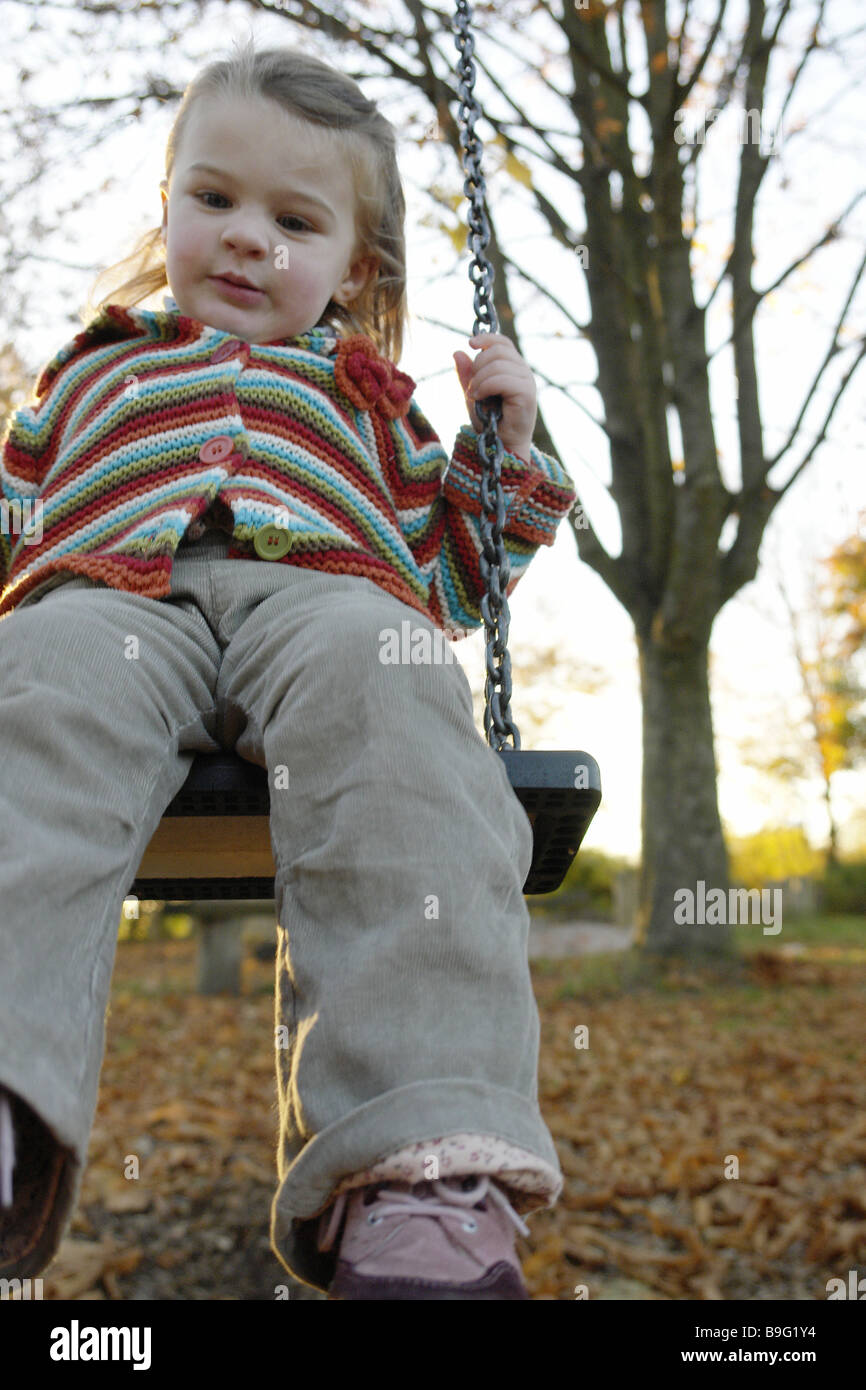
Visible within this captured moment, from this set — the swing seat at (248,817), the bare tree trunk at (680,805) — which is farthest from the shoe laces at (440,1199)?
the bare tree trunk at (680,805)

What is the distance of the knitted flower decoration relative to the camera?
204 centimetres

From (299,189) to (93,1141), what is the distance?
3.55 m

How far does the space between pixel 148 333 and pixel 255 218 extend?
264 millimetres

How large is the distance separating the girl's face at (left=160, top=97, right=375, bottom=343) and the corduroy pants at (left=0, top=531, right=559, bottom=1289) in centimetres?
79

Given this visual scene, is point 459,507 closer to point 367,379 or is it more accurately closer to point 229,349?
point 367,379

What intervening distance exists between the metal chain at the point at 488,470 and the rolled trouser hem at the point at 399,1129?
1.62 ft

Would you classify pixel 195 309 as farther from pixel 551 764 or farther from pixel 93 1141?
pixel 93 1141

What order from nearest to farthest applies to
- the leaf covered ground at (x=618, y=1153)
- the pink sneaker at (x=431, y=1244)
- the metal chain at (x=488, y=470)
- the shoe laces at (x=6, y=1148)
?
1. the shoe laces at (x=6, y=1148)
2. the pink sneaker at (x=431, y=1244)
3. the metal chain at (x=488, y=470)
4. the leaf covered ground at (x=618, y=1153)

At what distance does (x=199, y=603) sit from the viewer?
65.9 inches

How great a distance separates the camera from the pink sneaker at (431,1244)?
1048 mm

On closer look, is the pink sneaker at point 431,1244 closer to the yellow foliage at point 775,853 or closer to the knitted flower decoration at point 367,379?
the knitted flower decoration at point 367,379

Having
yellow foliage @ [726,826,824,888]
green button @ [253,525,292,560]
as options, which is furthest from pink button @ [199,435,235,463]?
yellow foliage @ [726,826,824,888]

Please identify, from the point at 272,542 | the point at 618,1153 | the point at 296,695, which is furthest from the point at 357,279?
the point at 618,1153

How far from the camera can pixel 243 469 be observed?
6.10 ft
